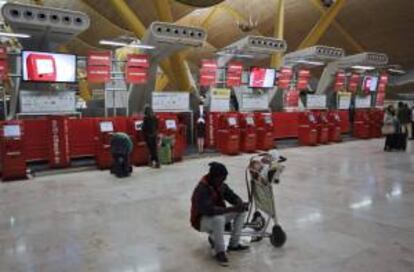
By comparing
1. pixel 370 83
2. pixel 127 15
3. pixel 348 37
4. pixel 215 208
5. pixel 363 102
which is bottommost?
pixel 215 208

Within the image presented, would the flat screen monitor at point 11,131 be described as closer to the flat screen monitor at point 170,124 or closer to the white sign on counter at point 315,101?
the flat screen monitor at point 170,124

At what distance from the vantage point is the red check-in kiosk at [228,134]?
1204 centimetres

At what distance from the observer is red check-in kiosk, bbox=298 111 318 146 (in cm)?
1434

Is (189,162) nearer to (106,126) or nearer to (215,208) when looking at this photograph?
(106,126)

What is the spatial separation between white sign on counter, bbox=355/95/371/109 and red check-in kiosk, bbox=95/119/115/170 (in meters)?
12.7

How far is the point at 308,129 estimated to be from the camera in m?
14.3

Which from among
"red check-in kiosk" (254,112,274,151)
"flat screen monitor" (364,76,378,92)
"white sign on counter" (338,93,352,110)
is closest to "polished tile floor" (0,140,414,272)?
"red check-in kiosk" (254,112,274,151)

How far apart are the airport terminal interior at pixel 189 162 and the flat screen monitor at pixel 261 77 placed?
0.17ft

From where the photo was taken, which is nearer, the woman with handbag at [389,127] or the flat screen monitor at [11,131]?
the flat screen monitor at [11,131]

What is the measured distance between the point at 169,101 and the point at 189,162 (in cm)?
227

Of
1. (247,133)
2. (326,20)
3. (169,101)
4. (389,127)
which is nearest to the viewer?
(169,101)

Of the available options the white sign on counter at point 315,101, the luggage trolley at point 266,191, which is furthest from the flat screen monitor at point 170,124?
the white sign on counter at point 315,101

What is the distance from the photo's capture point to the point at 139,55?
11742mm

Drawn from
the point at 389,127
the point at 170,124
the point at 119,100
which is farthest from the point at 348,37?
the point at 170,124
